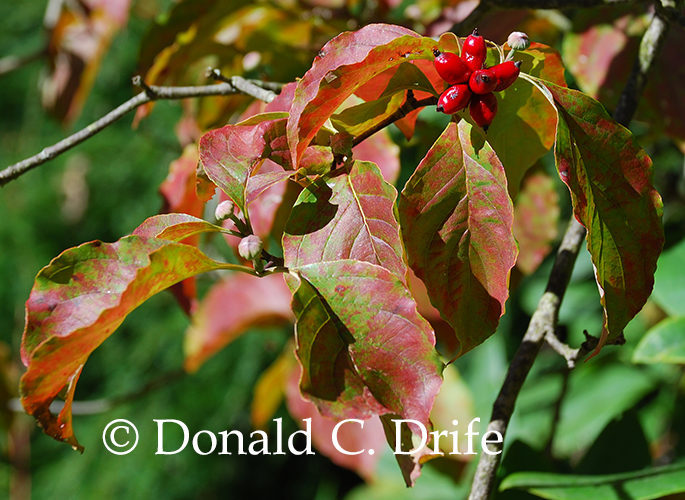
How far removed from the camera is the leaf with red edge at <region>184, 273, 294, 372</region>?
1.22 m

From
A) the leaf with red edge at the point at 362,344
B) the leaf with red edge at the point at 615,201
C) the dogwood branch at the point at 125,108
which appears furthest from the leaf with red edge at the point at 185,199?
the leaf with red edge at the point at 615,201

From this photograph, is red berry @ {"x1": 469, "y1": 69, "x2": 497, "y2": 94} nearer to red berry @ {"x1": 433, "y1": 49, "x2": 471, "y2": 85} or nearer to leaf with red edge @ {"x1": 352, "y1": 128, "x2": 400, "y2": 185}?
red berry @ {"x1": 433, "y1": 49, "x2": 471, "y2": 85}

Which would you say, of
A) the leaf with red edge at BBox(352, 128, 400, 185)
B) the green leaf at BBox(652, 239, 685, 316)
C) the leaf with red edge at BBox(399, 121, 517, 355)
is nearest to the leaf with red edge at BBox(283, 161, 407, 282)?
the leaf with red edge at BBox(399, 121, 517, 355)

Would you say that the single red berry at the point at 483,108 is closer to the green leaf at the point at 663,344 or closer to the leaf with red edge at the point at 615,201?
the leaf with red edge at the point at 615,201

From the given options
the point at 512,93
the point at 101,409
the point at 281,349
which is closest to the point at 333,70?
the point at 512,93

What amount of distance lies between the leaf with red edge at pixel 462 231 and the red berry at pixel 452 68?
0.04 m

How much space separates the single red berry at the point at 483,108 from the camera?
1.49 ft

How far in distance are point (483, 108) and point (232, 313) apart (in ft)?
3.04

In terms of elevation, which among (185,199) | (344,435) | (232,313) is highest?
(185,199)

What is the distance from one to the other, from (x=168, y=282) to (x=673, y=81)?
76cm

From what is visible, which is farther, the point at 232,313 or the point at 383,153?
the point at 232,313

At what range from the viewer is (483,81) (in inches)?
17.1

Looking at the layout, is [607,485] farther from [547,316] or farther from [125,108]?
[125,108]

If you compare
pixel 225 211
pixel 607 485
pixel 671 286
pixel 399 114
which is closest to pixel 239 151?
pixel 225 211
